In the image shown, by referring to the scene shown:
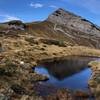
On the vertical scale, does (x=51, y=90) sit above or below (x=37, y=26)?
below

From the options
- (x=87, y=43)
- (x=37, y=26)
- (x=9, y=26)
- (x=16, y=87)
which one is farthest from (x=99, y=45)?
(x=16, y=87)

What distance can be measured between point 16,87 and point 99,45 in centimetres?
16077

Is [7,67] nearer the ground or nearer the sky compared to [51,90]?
nearer the sky

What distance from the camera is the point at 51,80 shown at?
60.0 meters

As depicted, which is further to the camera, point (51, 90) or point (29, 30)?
point (29, 30)

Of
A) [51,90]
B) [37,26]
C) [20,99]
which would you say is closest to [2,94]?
[20,99]

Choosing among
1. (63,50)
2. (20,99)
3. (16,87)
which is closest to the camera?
(20,99)

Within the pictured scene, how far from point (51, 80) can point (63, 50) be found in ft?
231

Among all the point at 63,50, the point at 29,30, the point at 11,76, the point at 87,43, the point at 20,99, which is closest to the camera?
the point at 20,99

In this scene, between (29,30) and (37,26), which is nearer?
(29,30)

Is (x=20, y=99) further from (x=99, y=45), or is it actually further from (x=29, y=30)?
(x=99, y=45)

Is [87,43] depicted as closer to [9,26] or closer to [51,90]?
[9,26]

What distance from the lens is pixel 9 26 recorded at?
177875mm

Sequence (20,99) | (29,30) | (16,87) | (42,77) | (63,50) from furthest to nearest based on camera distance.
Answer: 1. (29,30)
2. (63,50)
3. (42,77)
4. (16,87)
5. (20,99)
